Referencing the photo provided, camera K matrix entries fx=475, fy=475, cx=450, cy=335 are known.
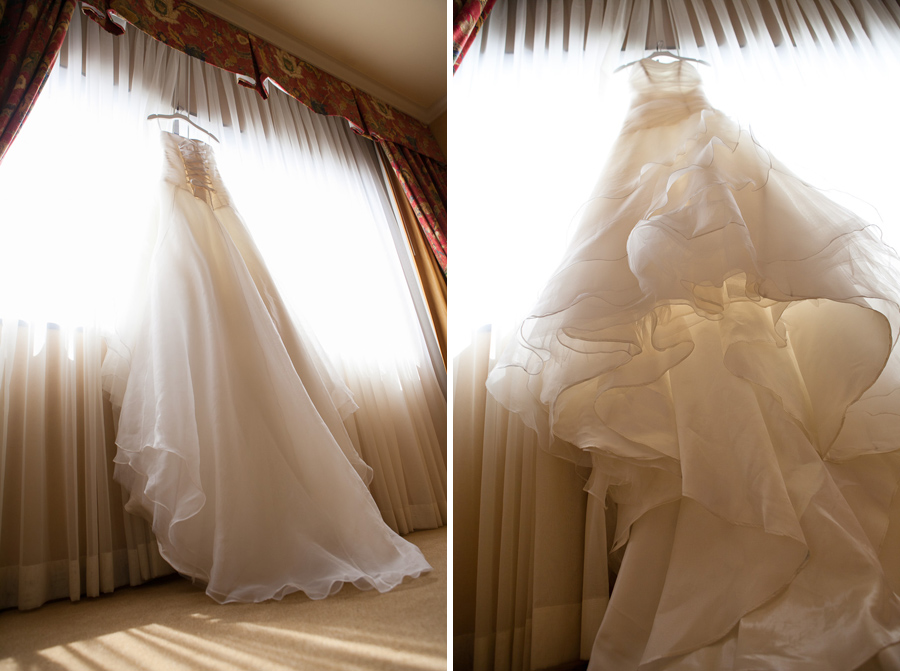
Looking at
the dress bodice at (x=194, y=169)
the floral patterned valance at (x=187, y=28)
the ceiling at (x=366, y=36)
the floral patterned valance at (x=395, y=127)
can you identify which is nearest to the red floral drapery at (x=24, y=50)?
the floral patterned valance at (x=187, y=28)

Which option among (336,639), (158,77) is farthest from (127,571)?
(158,77)

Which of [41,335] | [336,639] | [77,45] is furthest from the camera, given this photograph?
[77,45]

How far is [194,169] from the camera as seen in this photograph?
1355 millimetres

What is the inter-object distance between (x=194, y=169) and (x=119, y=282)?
376 mm

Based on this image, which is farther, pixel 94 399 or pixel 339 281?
pixel 339 281

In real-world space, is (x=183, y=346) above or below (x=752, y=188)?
below

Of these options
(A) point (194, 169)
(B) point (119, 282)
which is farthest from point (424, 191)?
(B) point (119, 282)

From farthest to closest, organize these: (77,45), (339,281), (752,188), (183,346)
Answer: (339,281), (77,45), (183,346), (752,188)

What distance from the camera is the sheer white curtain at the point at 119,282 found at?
1119mm

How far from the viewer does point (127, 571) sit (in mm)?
1158

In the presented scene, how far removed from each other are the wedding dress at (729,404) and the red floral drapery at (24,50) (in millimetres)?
1335

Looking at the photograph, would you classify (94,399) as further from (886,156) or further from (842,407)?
(886,156)

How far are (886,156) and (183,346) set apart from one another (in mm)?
2113

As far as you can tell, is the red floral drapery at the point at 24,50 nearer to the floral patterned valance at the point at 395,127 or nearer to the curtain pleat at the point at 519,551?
the floral patterned valance at the point at 395,127
